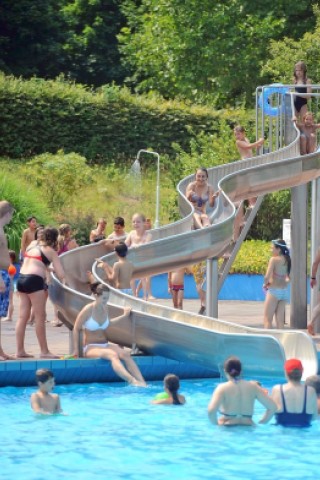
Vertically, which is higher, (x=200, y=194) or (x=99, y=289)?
(x=200, y=194)

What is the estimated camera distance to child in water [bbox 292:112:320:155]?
19.4m

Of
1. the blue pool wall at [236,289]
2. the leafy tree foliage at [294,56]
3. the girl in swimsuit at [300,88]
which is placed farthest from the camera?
the leafy tree foliage at [294,56]

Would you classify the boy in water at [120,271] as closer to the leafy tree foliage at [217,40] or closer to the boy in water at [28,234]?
the boy in water at [28,234]

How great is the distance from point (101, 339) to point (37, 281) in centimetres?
98

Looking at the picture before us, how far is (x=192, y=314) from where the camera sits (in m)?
15.3

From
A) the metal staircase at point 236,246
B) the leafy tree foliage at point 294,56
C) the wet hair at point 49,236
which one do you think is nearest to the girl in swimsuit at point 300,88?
the metal staircase at point 236,246

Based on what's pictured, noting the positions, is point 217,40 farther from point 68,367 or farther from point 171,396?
point 171,396

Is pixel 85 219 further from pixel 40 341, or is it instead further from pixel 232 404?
pixel 232 404

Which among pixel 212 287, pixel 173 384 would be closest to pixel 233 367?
pixel 173 384

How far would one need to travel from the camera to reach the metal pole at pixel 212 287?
17203 mm

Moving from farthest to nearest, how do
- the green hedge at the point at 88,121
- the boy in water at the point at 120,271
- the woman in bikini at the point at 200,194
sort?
the green hedge at the point at 88,121
the woman in bikini at the point at 200,194
the boy in water at the point at 120,271

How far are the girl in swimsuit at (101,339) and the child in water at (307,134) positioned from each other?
5.68m

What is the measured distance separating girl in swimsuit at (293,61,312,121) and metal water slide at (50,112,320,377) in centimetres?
62

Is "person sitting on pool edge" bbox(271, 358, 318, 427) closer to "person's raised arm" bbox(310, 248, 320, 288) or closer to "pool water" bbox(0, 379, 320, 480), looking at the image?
"pool water" bbox(0, 379, 320, 480)
